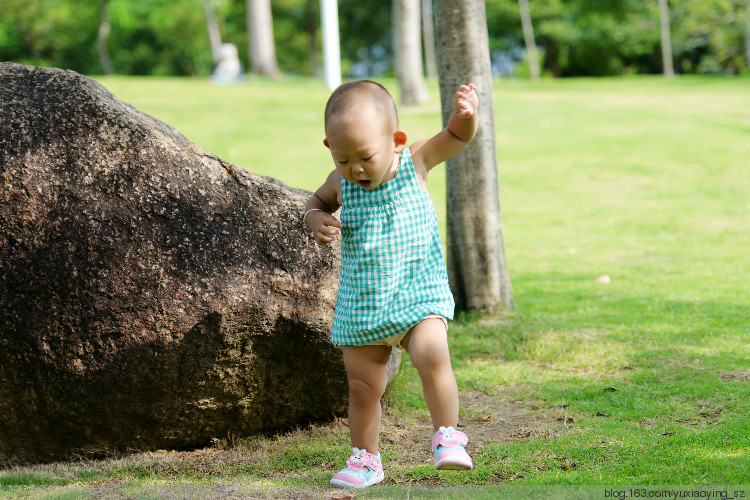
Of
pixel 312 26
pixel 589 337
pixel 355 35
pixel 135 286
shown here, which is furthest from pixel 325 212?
pixel 355 35

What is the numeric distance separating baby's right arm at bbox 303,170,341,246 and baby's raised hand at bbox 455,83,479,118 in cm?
64

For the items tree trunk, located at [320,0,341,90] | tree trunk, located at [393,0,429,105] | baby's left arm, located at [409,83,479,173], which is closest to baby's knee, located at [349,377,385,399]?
baby's left arm, located at [409,83,479,173]

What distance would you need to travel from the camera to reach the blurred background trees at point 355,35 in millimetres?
39781

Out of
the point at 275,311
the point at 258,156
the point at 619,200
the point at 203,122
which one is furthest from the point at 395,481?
the point at 203,122

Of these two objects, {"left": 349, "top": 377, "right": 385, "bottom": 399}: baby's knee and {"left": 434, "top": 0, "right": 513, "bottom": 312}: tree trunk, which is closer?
{"left": 349, "top": 377, "right": 385, "bottom": 399}: baby's knee

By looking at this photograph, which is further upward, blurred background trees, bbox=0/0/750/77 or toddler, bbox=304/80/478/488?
blurred background trees, bbox=0/0/750/77

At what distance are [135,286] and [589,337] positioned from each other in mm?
3422

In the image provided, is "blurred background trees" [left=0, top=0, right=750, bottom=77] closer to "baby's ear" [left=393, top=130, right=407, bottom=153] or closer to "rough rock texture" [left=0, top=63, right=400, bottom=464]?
"rough rock texture" [left=0, top=63, right=400, bottom=464]

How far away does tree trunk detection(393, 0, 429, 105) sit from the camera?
18312 millimetres

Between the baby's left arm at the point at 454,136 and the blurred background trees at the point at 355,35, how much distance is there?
30.4 m

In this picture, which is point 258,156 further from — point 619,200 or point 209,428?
point 209,428

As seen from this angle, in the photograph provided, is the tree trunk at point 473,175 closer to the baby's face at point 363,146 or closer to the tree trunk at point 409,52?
the baby's face at point 363,146

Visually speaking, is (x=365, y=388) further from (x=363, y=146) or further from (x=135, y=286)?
(x=135, y=286)

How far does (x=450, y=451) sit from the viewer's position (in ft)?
10.6
